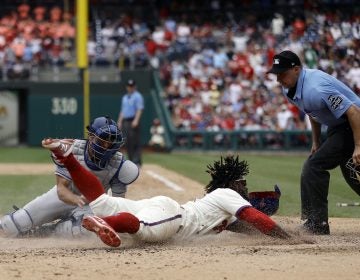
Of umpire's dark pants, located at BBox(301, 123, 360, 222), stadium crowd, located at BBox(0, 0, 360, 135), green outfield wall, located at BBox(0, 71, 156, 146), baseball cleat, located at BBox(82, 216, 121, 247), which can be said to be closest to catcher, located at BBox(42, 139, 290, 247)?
baseball cleat, located at BBox(82, 216, 121, 247)

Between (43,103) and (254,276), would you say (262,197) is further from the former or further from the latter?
(43,103)

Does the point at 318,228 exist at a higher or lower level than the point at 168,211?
lower

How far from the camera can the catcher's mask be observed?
7316 mm

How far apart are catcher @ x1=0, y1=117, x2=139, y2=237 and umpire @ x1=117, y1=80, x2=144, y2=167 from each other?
875 centimetres

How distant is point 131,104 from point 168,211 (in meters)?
10.1

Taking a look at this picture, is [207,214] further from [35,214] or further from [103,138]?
[35,214]

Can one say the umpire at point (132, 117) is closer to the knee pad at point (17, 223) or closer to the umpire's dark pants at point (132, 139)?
the umpire's dark pants at point (132, 139)

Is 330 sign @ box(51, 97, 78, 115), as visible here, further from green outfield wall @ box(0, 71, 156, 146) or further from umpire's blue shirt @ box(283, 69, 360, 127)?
umpire's blue shirt @ box(283, 69, 360, 127)

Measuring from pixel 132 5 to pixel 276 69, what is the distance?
919 inches

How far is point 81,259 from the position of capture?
228 inches

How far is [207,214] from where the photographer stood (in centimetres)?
656

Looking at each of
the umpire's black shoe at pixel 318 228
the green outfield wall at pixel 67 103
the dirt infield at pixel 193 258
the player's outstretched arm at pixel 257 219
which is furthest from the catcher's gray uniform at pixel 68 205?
the green outfield wall at pixel 67 103

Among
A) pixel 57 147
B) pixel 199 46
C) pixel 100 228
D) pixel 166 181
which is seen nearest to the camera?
pixel 100 228

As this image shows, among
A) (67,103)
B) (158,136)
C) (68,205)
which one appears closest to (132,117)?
(158,136)
